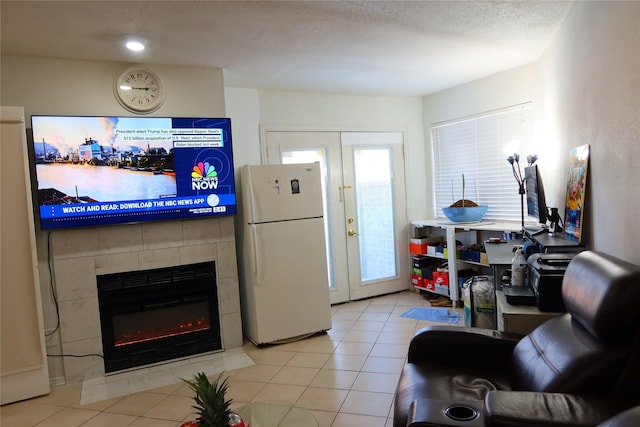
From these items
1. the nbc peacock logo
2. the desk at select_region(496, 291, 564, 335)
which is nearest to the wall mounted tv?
the nbc peacock logo

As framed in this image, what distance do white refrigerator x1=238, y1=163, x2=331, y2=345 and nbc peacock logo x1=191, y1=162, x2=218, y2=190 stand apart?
0.87ft

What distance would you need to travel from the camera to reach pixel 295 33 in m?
3.05

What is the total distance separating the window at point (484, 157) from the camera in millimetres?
4391

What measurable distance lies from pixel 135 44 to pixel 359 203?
9.75ft

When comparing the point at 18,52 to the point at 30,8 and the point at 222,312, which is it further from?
the point at 222,312

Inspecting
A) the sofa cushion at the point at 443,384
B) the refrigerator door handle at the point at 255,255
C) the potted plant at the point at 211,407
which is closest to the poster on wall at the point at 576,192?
the sofa cushion at the point at 443,384

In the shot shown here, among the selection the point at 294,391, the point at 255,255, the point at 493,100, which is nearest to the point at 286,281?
the point at 255,255

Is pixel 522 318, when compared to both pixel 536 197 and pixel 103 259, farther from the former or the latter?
pixel 103 259

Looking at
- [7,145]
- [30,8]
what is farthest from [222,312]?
[30,8]

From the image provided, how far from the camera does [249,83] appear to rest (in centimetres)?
436

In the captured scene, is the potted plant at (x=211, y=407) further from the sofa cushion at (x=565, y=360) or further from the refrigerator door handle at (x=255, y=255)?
the refrigerator door handle at (x=255, y=255)

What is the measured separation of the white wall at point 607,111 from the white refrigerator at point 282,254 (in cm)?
218

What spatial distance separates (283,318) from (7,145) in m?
2.51

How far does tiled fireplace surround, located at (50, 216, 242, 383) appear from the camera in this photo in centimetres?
335
